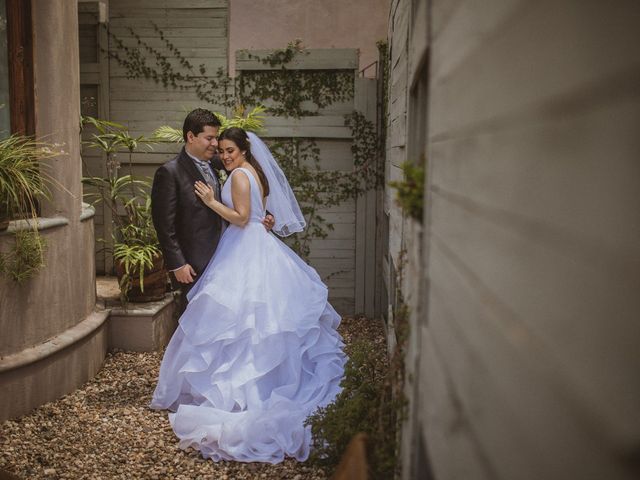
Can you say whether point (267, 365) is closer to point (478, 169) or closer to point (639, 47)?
point (478, 169)

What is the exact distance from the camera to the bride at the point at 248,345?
11.7 ft

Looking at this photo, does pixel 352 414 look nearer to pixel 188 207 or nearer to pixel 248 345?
pixel 248 345

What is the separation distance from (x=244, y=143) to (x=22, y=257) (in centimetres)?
165

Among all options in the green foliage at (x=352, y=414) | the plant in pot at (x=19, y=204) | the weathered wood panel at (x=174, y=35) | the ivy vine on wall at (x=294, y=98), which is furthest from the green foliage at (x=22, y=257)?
the ivy vine on wall at (x=294, y=98)

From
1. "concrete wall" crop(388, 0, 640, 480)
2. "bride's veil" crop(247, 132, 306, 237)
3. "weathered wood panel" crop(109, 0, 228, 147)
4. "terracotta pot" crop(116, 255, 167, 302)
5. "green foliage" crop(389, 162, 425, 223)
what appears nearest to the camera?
"concrete wall" crop(388, 0, 640, 480)

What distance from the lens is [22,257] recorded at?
3.80m

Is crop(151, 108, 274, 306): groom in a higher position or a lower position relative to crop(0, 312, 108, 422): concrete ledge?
higher

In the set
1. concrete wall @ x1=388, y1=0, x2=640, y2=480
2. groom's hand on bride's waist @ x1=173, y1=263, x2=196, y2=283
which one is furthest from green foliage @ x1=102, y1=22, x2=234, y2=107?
concrete wall @ x1=388, y1=0, x2=640, y2=480

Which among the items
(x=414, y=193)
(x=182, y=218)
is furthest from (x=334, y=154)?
(x=414, y=193)

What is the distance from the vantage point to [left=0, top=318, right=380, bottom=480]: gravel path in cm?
336

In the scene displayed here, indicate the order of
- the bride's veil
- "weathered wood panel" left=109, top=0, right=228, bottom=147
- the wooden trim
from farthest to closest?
1. "weathered wood panel" left=109, top=0, right=228, bottom=147
2. the bride's veil
3. the wooden trim

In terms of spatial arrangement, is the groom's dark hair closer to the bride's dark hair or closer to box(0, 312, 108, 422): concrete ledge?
the bride's dark hair

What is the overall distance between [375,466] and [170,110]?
16.3 ft

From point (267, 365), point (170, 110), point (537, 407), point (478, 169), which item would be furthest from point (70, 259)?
point (537, 407)
